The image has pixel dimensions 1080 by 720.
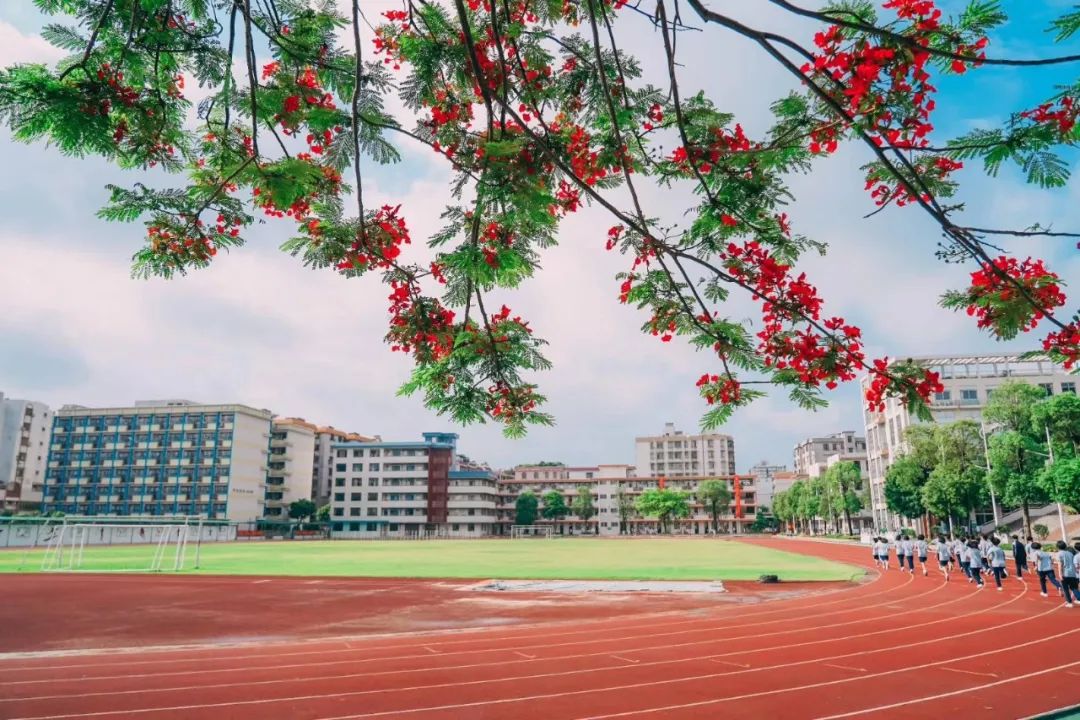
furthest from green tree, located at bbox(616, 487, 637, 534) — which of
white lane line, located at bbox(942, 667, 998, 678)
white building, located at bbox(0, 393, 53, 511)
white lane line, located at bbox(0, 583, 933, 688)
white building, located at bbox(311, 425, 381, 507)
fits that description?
white lane line, located at bbox(942, 667, 998, 678)

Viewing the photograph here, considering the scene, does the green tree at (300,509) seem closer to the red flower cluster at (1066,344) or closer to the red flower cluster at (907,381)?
the red flower cluster at (907,381)

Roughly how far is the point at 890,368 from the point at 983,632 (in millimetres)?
11961

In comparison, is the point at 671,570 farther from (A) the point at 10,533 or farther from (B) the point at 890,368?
(A) the point at 10,533

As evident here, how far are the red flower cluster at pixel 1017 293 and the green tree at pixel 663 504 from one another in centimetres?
9686

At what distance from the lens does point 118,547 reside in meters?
56.5

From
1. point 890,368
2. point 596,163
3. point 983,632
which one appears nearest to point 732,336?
point 890,368

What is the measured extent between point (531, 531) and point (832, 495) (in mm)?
47065

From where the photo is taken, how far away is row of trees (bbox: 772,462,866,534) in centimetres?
7106

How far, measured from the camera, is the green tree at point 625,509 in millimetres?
105750

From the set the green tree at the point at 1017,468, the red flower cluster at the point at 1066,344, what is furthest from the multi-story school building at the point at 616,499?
the red flower cluster at the point at 1066,344

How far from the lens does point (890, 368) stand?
13.1 ft

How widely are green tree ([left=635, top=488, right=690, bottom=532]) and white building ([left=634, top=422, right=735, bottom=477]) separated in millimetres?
14981

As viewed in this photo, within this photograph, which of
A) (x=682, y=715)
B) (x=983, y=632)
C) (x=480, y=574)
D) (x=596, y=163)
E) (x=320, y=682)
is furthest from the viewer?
(x=480, y=574)

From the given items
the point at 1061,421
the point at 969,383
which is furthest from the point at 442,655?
the point at 969,383
